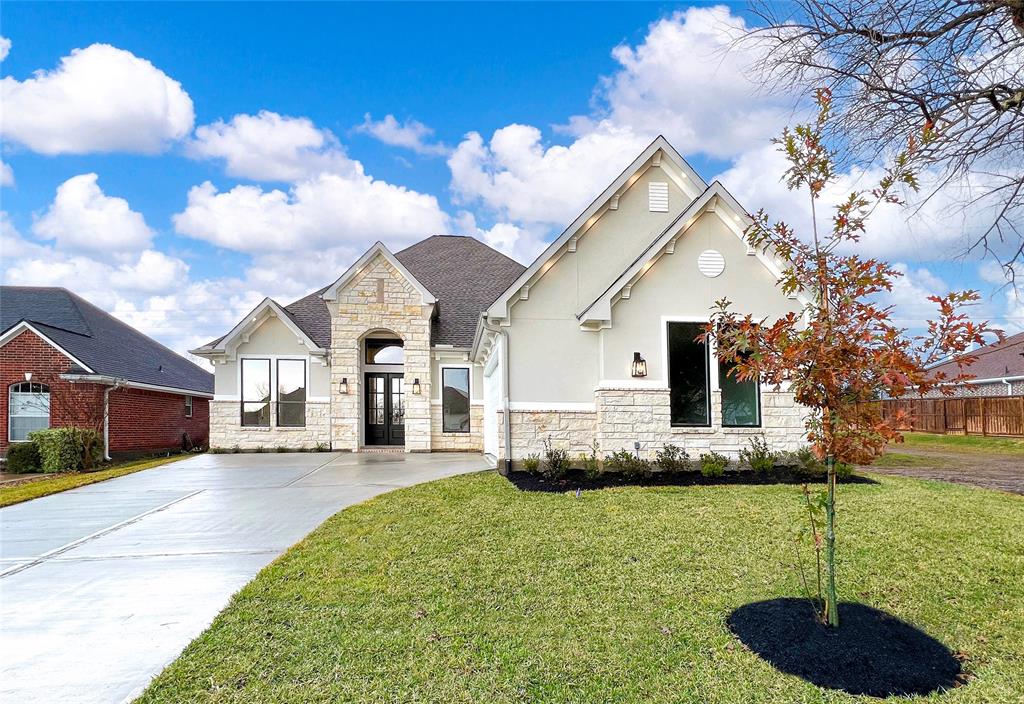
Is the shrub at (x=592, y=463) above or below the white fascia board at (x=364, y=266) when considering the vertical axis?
below

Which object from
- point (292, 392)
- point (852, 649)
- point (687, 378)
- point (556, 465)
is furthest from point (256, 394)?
point (852, 649)

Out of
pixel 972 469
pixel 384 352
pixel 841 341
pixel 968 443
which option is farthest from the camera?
pixel 968 443

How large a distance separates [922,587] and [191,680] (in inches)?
231

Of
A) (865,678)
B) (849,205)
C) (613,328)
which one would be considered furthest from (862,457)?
(613,328)

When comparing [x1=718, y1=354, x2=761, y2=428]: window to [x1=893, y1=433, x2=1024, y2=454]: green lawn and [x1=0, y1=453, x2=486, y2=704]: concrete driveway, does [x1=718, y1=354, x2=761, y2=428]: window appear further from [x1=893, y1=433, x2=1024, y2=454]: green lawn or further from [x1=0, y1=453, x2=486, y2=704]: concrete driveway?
[x1=893, y1=433, x2=1024, y2=454]: green lawn

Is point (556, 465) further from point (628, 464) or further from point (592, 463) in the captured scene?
point (628, 464)

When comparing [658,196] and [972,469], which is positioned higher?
[658,196]

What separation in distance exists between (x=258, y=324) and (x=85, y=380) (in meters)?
5.25

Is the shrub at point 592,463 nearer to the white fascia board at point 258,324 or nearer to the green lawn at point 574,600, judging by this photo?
the green lawn at point 574,600

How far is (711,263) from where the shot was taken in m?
11.1

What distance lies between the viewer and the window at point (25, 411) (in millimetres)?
16797

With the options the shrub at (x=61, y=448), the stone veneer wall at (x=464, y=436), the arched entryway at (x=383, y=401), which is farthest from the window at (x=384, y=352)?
the shrub at (x=61, y=448)

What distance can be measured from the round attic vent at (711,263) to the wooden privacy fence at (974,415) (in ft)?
46.6

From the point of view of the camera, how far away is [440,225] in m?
24.7
